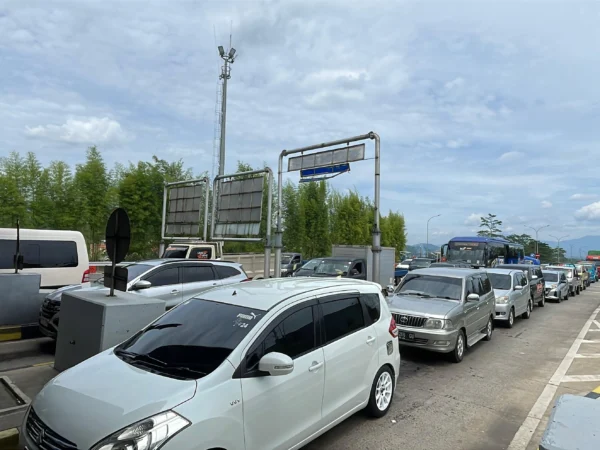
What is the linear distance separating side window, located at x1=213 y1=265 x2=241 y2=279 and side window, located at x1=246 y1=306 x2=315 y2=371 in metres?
5.84

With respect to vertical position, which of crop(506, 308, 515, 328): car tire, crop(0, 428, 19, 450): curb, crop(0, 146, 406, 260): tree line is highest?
crop(0, 146, 406, 260): tree line

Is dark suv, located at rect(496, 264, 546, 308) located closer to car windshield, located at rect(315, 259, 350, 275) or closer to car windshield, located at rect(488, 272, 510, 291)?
car windshield, located at rect(488, 272, 510, 291)

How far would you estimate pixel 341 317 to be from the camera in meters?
4.55

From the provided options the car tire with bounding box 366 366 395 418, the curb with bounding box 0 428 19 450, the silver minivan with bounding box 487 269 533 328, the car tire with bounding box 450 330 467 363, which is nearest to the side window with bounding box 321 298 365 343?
the car tire with bounding box 366 366 395 418

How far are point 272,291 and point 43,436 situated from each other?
220cm

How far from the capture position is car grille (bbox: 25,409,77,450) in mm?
2754

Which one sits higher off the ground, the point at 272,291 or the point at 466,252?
the point at 466,252

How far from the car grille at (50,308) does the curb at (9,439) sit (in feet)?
13.5

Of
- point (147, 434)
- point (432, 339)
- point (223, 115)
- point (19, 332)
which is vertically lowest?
point (19, 332)

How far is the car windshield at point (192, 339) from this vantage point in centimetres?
337

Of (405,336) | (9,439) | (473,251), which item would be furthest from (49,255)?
(473,251)

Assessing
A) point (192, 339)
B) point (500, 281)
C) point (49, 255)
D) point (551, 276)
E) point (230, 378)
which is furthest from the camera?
point (551, 276)

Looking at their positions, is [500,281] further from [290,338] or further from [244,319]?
[244,319]

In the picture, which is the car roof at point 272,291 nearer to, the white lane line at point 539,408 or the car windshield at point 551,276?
the white lane line at point 539,408
